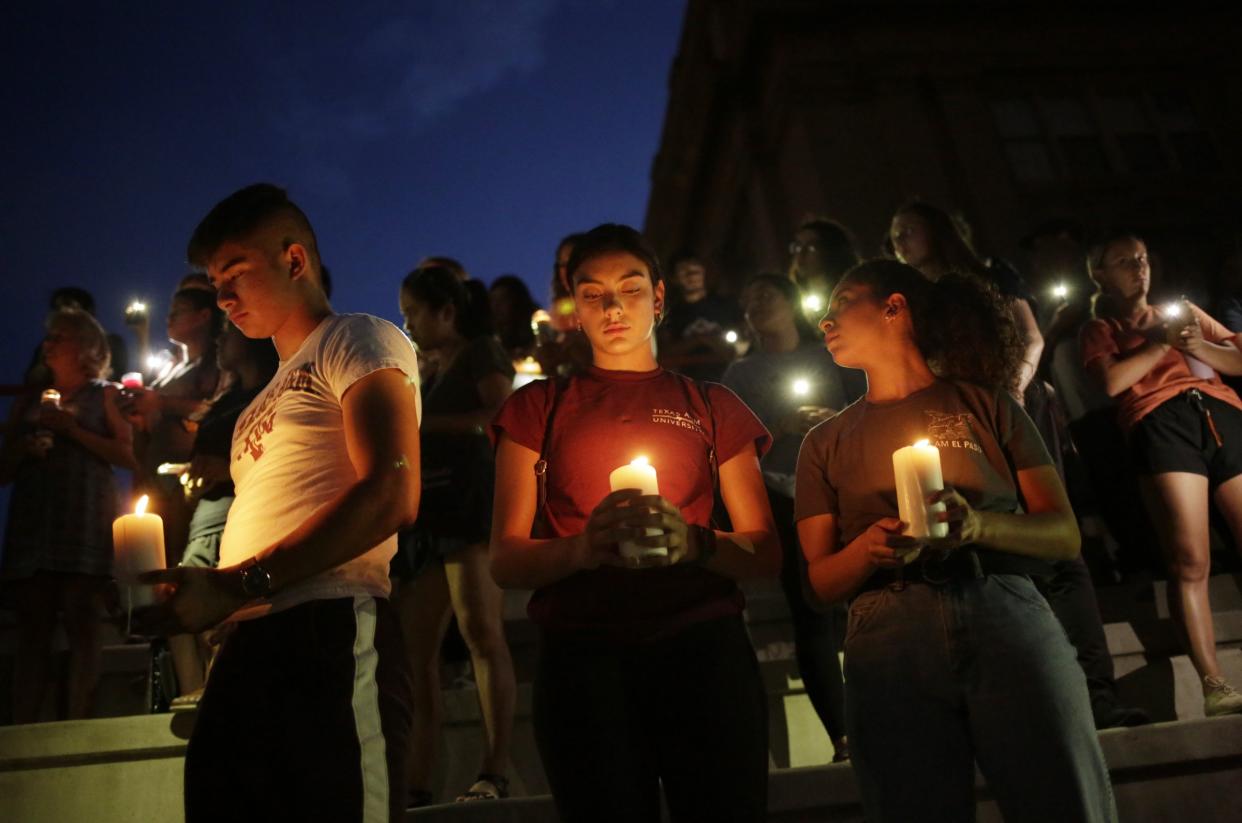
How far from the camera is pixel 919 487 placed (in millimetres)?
1929

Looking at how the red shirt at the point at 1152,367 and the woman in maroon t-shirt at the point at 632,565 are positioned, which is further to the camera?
the red shirt at the point at 1152,367

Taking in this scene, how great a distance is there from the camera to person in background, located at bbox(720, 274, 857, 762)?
330 cm

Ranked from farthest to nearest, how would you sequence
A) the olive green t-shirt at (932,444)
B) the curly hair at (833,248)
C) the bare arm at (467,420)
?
the curly hair at (833,248) → the bare arm at (467,420) → the olive green t-shirt at (932,444)

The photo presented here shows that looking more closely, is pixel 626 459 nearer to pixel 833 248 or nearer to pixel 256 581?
pixel 256 581

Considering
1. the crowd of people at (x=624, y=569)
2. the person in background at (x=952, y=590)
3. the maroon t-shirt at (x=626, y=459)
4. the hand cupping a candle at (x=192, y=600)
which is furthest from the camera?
the maroon t-shirt at (x=626, y=459)

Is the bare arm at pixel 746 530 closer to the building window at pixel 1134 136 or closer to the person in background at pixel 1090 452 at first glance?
the person in background at pixel 1090 452

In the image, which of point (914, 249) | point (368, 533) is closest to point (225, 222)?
point (368, 533)

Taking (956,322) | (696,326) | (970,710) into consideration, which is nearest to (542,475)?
(970,710)

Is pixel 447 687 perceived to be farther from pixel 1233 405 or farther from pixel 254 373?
pixel 1233 405

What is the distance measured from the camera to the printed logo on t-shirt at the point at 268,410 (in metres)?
1.92

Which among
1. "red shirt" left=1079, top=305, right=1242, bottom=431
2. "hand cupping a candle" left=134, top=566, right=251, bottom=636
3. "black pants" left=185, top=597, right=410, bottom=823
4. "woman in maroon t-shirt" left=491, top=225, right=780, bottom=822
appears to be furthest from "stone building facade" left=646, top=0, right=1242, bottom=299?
"hand cupping a candle" left=134, top=566, right=251, bottom=636

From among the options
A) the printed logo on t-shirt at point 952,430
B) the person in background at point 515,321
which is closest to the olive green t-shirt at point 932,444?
the printed logo on t-shirt at point 952,430

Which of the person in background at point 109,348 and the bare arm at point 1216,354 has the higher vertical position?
the person in background at point 109,348

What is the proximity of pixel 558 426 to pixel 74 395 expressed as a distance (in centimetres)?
365
